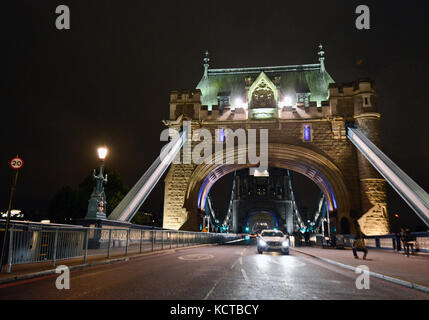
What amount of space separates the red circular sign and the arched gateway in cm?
1983

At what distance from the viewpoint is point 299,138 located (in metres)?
27.8

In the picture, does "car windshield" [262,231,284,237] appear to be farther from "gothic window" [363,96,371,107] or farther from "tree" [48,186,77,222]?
"tree" [48,186,77,222]

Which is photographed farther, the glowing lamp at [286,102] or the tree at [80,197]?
the tree at [80,197]

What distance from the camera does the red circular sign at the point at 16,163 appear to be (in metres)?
7.57

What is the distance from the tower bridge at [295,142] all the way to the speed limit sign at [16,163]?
623 inches

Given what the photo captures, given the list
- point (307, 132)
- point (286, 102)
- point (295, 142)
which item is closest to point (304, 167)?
point (295, 142)

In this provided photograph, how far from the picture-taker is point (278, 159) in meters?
30.1

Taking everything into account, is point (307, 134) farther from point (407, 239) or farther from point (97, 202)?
point (97, 202)

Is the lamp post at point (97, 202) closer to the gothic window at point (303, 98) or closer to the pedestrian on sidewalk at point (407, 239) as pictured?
the pedestrian on sidewalk at point (407, 239)

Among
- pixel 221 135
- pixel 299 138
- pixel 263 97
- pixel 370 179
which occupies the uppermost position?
pixel 263 97

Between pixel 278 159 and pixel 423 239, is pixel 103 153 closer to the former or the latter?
pixel 423 239

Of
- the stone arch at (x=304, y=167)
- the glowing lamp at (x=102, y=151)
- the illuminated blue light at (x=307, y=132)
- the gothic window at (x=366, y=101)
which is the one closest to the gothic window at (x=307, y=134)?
the illuminated blue light at (x=307, y=132)

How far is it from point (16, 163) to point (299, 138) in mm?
23601
